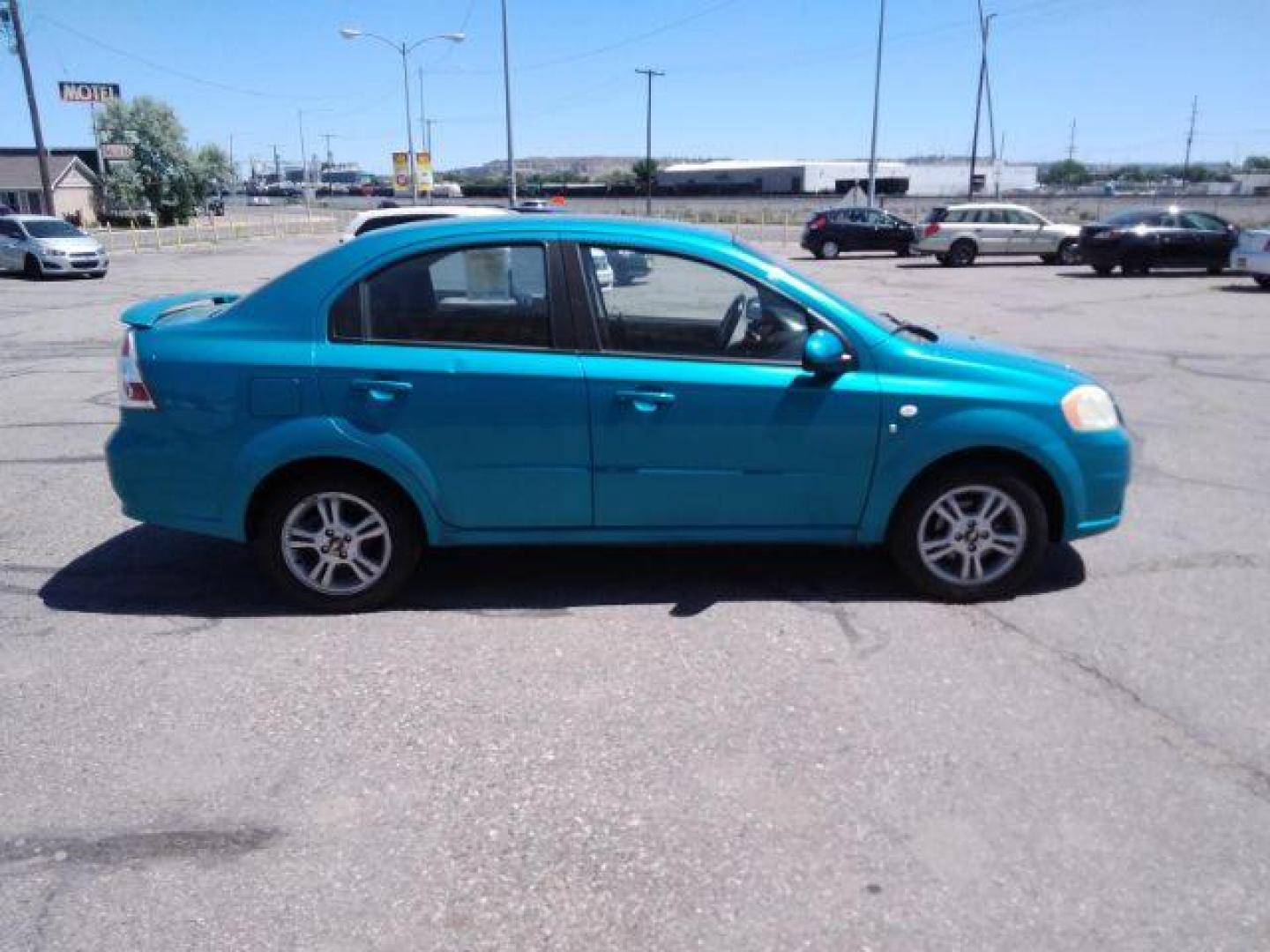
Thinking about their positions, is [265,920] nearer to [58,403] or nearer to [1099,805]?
[1099,805]

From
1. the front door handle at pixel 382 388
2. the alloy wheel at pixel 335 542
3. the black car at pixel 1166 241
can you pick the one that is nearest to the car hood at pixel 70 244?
the black car at pixel 1166 241

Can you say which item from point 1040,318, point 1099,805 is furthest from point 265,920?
point 1040,318

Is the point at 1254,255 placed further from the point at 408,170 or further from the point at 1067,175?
the point at 1067,175

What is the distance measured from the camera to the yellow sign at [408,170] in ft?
186

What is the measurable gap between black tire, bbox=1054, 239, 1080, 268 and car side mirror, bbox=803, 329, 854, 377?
A: 27.3m

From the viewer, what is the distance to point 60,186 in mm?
66312

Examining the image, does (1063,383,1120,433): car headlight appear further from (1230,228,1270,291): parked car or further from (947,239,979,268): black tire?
(947,239,979,268): black tire

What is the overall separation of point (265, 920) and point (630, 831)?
1030 mm

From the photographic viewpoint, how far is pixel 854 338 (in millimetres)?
4516

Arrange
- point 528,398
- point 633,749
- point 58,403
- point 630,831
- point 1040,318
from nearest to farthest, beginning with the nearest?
point 630,831
point 633,749
point 528,398
point 58,403
point 1040,318

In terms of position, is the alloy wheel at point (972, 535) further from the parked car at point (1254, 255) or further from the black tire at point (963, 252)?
the black tire at point (963, 252)

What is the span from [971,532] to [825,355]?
1.11 m

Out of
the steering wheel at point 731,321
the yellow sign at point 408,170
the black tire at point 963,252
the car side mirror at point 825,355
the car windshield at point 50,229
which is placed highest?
the yellow sign at point 408,170

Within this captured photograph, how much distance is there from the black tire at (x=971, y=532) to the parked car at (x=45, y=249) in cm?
2706
